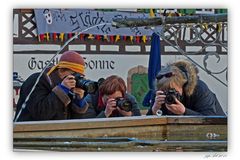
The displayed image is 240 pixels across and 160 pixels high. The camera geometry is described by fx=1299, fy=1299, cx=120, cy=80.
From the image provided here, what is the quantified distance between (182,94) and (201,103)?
0.16 metres

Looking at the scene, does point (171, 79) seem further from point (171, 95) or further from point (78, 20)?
point (78, 20)

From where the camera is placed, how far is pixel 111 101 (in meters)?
9.76

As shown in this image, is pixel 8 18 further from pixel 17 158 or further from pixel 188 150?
pixel 188 150

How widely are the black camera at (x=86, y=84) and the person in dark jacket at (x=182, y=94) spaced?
1.48 ft

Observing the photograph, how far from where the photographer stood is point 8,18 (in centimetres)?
970

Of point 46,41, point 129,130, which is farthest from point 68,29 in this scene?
Result: point 129,130

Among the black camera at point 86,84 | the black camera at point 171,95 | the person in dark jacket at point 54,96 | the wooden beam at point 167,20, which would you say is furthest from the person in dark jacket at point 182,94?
the person in dark jacket at point 54,96

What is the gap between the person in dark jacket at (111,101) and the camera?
9.75m

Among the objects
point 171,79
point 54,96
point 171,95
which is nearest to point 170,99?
point 171,95

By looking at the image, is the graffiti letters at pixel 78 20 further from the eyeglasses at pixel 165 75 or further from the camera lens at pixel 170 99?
the camera lens at pixel 170 99

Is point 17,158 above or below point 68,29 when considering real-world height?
below

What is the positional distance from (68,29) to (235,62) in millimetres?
1276

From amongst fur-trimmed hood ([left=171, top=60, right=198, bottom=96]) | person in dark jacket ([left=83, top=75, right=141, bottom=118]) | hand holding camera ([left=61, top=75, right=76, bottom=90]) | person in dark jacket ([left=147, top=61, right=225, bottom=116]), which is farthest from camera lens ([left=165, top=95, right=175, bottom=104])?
hand holding camera ([left=61, top=75, right=76, bottom=90])

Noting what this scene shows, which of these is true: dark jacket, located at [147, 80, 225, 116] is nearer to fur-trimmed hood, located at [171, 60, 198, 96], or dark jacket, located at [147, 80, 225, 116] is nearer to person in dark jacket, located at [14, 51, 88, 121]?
fur-trimmed hood, located at [171, 60, 198, 96]
